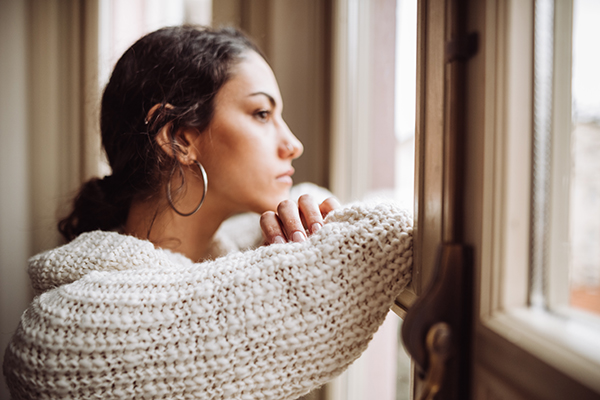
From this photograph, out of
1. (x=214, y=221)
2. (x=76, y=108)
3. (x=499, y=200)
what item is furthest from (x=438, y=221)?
(x=76, y=108)

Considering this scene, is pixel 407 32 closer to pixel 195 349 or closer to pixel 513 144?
pixel 513 144

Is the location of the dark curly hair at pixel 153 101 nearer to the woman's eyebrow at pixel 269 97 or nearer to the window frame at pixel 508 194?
the woman's eyebrow at pixel 269 97

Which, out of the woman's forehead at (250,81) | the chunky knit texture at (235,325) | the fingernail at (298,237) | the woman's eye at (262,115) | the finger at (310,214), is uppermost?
the woman's forehead at (250,81)

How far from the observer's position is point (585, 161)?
0.98 feet

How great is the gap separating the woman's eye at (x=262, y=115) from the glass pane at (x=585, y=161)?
59 centimetres

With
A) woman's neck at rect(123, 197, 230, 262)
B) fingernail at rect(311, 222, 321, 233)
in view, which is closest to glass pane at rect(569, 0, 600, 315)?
fingernail at rect(311, 222, 321, 233)

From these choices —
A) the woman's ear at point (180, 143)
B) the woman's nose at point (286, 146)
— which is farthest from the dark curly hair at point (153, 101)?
the woman's nose at point (286, 146)

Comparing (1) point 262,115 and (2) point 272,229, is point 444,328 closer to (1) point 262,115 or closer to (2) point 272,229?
(2) point 272,229

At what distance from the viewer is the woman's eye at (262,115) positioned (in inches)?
30.7

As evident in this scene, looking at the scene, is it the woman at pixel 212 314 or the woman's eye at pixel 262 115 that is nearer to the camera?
the woman at pixel 212 314

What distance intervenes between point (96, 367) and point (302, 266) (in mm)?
312

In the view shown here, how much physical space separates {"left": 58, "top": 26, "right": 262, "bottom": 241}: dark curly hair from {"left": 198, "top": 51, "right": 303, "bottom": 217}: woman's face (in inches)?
1.2

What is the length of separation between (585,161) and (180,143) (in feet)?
2.29

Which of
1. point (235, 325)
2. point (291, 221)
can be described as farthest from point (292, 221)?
point (235, 325)
